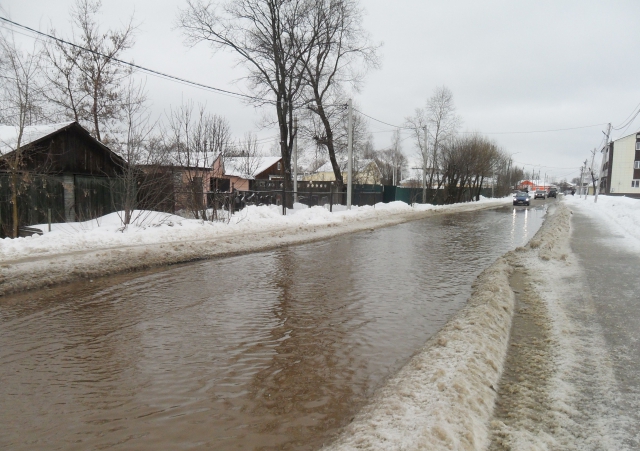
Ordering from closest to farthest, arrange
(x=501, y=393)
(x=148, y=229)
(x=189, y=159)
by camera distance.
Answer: (x=501, y=393), (x=148, y=229), (x=189, y=159)

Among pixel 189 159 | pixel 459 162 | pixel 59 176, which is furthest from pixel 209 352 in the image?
pixel 459 162

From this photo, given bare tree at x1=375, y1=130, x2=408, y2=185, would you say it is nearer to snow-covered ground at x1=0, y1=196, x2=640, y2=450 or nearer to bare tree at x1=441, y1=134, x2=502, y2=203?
bare tree at x1=441, y1=134, x2=502, y2=203

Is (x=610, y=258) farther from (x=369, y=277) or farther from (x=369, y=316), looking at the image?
(x=369, y=316)

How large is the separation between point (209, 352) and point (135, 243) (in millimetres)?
7980

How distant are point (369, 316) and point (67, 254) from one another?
25.0 ft

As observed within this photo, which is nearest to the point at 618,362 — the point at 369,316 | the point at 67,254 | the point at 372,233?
the point at 369,316

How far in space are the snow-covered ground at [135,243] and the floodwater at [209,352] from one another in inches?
29.1

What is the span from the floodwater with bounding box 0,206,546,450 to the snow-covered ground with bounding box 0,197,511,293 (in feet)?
2.43

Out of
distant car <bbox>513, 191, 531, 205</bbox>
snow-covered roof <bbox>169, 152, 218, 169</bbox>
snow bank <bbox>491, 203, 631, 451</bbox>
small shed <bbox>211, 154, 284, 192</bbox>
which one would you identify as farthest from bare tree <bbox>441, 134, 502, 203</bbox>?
snow bank <bbox>491, 203, 631, 451</bbox>

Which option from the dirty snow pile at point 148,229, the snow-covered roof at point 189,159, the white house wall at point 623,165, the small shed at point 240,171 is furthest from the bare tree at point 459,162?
the white house wall at point 623,165

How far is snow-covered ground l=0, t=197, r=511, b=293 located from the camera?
8500 mm

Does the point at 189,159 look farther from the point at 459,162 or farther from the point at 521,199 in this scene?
the point at 521,199

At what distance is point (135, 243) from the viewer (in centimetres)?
1188

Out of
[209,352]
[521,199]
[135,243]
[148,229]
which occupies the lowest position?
[209,352]
